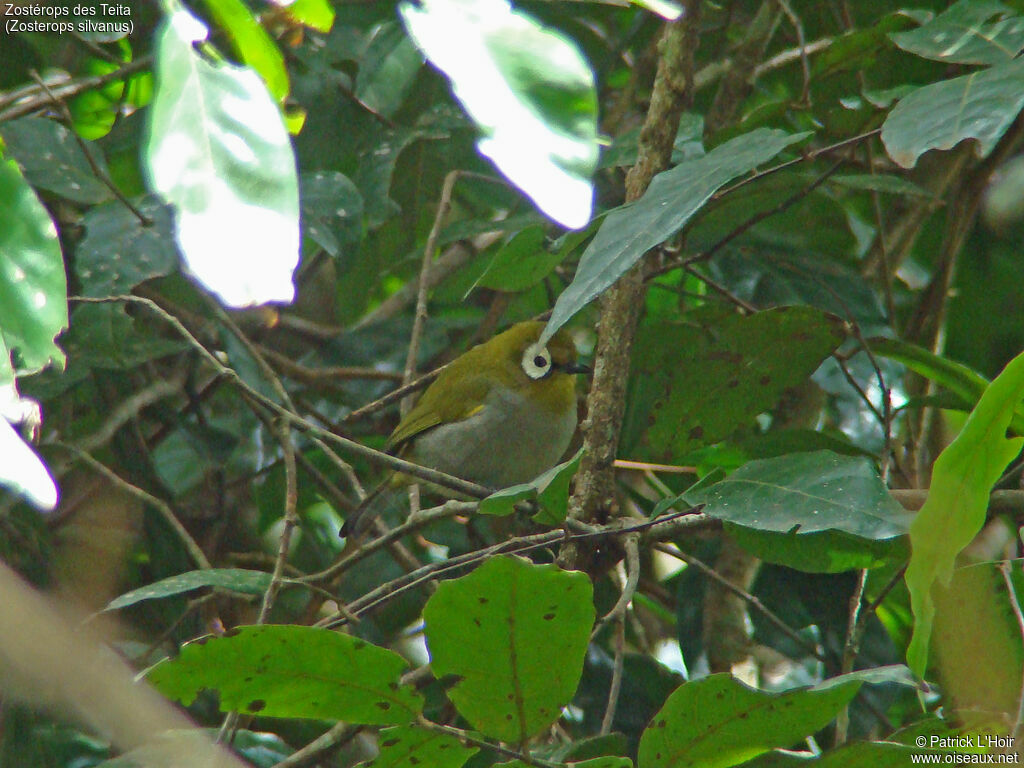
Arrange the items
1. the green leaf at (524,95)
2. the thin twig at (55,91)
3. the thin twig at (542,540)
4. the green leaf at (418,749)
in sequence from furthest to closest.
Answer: the thin twig at (55,91) → the thin twig at (542,540) → the green leaf at (418,749) → the green leaf at (524,95)

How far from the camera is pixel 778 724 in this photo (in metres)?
1.63

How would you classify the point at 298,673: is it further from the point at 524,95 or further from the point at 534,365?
the point at 534,365

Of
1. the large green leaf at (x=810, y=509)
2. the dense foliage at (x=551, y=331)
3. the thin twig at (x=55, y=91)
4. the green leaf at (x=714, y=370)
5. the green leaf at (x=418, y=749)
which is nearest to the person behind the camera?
the dense foliage at (x=551, y=331)

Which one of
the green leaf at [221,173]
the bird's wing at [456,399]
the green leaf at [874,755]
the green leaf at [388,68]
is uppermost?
the green leaf at [388,68]

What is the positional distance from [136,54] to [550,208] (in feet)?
9.87

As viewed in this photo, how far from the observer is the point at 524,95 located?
3.37 feet

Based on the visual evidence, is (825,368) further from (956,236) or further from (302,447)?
(302,447)

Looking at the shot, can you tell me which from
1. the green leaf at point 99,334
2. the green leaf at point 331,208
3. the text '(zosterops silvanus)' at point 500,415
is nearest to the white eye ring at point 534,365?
the text '(zosterops silvanus)' at point 500,415

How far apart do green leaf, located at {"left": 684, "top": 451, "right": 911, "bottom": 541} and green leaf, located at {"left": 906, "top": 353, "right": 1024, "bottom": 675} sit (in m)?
0.28

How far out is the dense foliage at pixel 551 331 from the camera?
1130mm

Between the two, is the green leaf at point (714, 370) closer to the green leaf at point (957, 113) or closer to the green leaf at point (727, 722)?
the green leaf at point (957, 113)

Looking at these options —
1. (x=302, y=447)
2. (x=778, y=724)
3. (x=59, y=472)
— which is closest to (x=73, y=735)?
(x=59, y=472)

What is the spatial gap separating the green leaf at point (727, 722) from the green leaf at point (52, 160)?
237 cm

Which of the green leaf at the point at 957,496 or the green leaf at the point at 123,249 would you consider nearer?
the green leaf at the point at 957,496
